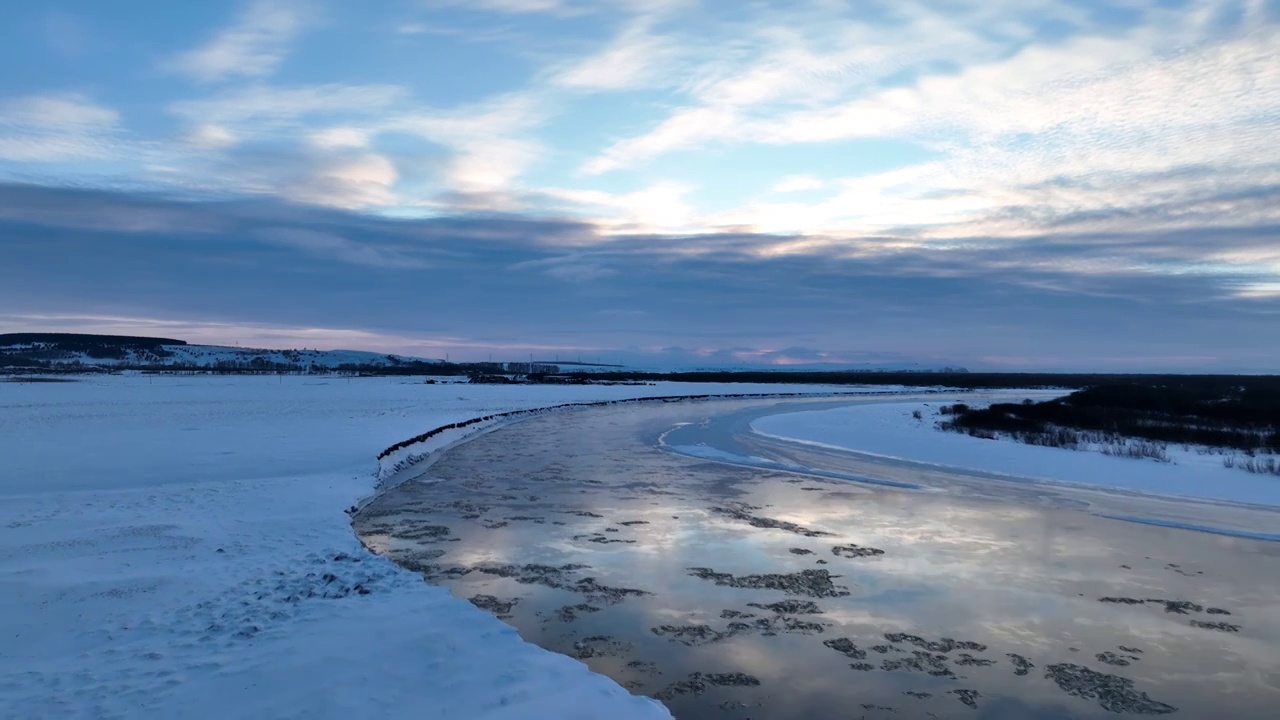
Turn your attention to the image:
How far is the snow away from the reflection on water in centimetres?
400

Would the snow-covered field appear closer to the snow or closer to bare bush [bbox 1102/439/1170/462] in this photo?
the snow

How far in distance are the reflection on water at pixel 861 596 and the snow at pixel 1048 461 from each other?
3998 millimetres

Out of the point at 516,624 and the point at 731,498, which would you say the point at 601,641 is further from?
the point at 731,498

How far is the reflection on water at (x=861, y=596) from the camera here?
617cm

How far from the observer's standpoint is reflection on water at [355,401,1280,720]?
243 inches

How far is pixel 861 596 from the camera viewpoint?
8.62 metres

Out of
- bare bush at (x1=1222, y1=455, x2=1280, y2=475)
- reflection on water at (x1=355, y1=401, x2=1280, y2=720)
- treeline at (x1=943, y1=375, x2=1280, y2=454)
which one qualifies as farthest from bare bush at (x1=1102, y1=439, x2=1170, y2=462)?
reflection on water at (x1=355, y1=401, x2=1280, y2=720)

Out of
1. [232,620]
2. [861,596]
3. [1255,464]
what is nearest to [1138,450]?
[1255,464]

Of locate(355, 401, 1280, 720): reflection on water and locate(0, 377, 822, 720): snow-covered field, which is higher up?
locate(0, 377, 822, 720): snow-covered field

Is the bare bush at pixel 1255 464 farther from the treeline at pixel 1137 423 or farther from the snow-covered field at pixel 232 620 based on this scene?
the snow-covered field at pixel 232 620

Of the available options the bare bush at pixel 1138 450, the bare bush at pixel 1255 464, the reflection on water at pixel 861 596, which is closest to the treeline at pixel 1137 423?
the bare bush at pixel 1138 450

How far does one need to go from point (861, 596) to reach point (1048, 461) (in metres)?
13.7

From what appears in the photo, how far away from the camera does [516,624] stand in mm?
7508

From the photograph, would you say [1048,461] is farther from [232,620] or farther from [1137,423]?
[232,620]
